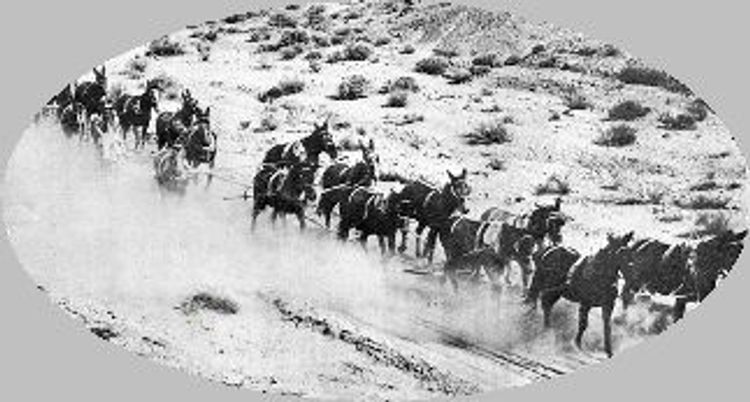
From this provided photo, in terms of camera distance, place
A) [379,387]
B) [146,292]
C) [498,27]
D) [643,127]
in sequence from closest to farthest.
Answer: [379,387] → [146,292] → [643,127] → [498,27]

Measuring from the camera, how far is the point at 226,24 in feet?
48.3

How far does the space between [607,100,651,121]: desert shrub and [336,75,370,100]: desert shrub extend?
5.81 feet

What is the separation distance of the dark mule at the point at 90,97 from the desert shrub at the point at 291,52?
1.36 m

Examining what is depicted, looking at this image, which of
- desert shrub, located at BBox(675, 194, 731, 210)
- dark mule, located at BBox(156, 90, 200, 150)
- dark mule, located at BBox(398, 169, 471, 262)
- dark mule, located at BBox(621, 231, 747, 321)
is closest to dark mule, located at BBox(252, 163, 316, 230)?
dark mule, located at BBox(398, 169, 471, 262)

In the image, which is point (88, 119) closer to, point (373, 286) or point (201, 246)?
point (201, 246)

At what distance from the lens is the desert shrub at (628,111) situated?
13375 mm

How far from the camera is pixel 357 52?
47.1 ft

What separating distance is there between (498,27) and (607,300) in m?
3.43

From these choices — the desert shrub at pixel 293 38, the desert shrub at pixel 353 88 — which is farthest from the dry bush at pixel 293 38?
the desert shrub at pixel 353 88

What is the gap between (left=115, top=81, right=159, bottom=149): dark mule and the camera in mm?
13328

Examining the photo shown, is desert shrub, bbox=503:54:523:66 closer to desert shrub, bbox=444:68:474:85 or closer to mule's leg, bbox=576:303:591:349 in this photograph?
desert shrub, bbox=444:68:474:85

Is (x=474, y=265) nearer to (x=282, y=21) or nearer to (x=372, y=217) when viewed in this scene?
(x=372, y=217)

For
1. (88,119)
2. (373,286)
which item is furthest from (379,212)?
(88,119)

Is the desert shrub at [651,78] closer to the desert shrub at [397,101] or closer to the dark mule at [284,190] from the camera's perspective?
the desert shrub at [397,101]
